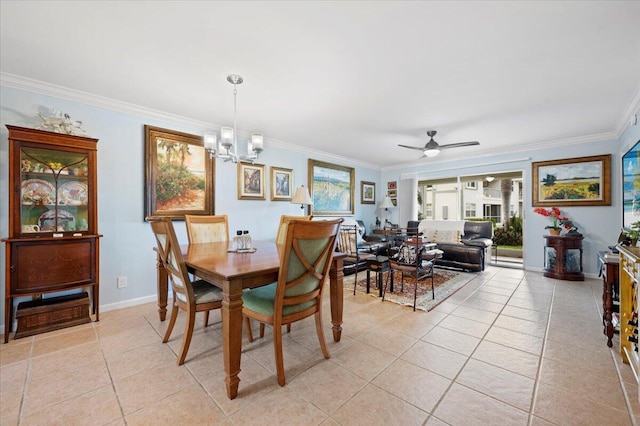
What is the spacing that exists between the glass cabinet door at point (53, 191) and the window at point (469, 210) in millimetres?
7002

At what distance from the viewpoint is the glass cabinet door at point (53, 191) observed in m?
2.41

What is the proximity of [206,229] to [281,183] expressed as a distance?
1927 mm

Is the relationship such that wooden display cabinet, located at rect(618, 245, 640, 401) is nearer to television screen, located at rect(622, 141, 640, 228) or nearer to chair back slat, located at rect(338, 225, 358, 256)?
television screen, located at rect(622, 141, 640, 228)

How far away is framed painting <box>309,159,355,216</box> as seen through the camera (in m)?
5.48

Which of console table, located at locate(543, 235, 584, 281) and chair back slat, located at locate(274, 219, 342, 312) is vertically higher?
chair back slat, located at locate(274, 219, 342, 312)

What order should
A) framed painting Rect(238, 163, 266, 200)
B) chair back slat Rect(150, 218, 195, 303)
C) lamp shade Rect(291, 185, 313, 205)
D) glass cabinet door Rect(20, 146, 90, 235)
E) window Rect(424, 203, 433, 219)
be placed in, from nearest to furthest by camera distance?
chair back slat Rect(150, 218, 195, 303)
glass cabinet door Rect(20, 146, 90, 235)
framed painting Rect(238, 163, 266, 200)
lamp shade Rect(291, 185, 313, 205)
window Rect(424, 203, 433, 219)

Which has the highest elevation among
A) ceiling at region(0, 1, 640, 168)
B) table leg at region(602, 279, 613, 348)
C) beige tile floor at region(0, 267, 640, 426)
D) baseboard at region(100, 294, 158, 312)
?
ceiling at region(0, 1, 640, 168)

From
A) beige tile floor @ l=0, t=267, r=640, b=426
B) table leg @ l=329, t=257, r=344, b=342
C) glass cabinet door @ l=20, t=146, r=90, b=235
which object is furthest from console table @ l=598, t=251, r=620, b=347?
glass cabinet door @ l=20, t=146, r=90, b=235

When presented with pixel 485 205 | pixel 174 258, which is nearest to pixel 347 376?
pixel 174 258

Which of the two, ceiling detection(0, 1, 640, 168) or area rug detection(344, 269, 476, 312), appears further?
area rug detection(344, 269, 476, 312)

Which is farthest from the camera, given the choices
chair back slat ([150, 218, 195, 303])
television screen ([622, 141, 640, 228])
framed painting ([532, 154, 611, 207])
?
framed painting ([532, 154, 611, 207])

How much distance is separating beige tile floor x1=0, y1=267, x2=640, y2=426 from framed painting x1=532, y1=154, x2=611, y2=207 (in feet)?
8.63

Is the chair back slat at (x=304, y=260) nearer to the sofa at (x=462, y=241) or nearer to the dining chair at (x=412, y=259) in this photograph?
the dining chair at (x=412, y=259)

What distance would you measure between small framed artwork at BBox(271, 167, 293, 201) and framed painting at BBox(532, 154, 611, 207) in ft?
15.0
